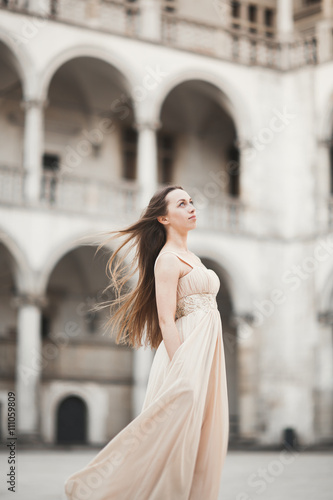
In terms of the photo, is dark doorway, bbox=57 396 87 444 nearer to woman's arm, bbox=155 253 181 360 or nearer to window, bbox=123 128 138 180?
window, bbox=123 128 138 180

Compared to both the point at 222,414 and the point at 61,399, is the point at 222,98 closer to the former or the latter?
the point at 61,399

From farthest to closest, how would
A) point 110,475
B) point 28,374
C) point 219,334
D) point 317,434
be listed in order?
point 317,434 → point 28,374 → point 219,334 → point 110,475

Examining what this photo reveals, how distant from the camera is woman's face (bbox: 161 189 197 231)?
169 inches

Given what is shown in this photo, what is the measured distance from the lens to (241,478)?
995 centimetres

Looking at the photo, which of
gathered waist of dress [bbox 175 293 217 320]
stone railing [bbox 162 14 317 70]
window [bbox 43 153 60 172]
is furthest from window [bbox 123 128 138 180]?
gathered waist of dress [bbox 175 293 217 320]

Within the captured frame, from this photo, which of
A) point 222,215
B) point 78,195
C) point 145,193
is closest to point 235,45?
point 222,215

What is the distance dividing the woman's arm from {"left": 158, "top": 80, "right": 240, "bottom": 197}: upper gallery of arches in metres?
17.8

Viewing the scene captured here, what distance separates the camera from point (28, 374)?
1677cm

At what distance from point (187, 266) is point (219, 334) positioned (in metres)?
0.38

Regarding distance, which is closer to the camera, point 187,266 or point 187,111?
point 187,266

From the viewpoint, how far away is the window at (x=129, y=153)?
21797 millimetres

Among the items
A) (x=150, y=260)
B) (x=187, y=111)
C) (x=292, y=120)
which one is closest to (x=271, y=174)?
(x=292, y=120)

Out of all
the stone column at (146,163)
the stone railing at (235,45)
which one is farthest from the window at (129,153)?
the stone railing at (235,45)

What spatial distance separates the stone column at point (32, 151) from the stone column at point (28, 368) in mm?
2164
